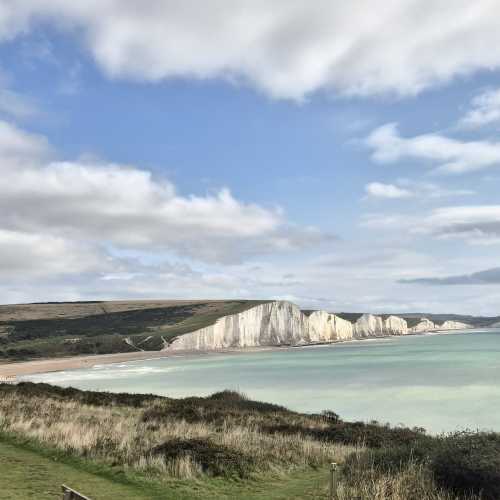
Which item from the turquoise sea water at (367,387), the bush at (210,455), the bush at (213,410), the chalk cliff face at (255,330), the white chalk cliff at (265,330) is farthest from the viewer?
the white chalk cliff at (265,330)

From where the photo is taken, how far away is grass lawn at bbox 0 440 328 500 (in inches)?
385

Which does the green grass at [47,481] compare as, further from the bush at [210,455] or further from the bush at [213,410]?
the bush at [213,410]

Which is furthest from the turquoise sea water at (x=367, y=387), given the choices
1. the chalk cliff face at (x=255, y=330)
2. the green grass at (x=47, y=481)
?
the chalk cliff face at (x=255, y=330)

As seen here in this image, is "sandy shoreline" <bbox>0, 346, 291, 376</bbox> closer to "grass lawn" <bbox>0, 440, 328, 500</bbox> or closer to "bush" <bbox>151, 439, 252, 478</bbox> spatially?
"bush" <bbox>151, 439, 252, 478</bbox>

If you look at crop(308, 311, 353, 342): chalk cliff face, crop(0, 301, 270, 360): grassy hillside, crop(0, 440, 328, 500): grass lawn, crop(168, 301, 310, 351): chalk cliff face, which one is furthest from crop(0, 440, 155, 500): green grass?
crop(308, 311, 353, 342): chalk cliff face

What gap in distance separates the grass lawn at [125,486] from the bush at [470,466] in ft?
8.17

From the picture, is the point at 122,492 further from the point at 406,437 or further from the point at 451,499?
the point at 406,437

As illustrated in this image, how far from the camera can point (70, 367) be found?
76812 mm

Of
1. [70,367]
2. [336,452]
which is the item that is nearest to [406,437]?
[336,452]

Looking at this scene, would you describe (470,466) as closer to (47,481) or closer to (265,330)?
(47,481)

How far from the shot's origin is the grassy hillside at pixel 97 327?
110 metres

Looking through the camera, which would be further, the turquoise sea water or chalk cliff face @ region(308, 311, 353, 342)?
chalk cliff face @ region(308, 311, 353, 342)

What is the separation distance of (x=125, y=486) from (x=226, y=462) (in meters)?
2.59

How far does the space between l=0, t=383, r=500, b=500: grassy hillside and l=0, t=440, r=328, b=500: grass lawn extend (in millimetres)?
22
